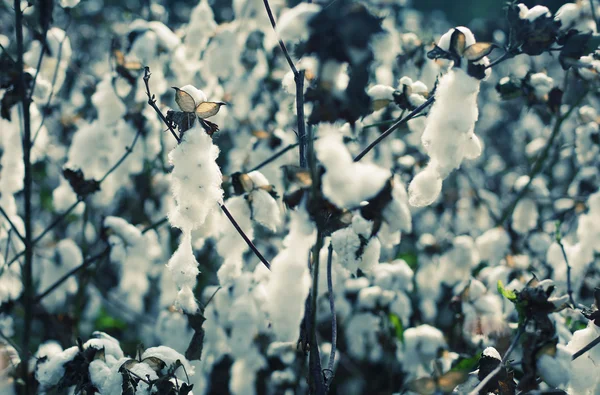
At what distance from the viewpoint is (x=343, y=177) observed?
840 mm

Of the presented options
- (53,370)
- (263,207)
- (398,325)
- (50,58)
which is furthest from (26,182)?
(398,325)

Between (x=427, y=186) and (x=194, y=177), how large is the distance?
446mm

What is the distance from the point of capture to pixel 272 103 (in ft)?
11.7

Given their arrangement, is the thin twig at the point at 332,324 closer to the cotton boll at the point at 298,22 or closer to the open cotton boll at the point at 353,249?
the open cotton boll at the point at 353,249

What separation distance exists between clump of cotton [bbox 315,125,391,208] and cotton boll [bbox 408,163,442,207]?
0.28 metres

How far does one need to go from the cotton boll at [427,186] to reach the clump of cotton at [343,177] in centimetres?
28

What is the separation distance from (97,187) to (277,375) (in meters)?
0.91

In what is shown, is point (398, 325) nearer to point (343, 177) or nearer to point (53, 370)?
point (53, 370)

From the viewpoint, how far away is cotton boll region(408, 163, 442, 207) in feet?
3.71

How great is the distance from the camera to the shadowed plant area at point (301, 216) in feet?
3.28

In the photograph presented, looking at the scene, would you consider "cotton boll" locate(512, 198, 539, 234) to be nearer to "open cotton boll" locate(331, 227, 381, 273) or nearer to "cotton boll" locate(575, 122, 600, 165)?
"cotton boll" locate(575, 122, 600, 165)

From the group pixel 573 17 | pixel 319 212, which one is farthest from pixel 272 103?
pixel 319 212

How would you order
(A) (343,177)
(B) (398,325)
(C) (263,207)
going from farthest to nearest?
(B) (398,325), (C) (263,207), (A) (343,177)

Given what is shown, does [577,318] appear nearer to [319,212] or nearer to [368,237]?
[368,237]
